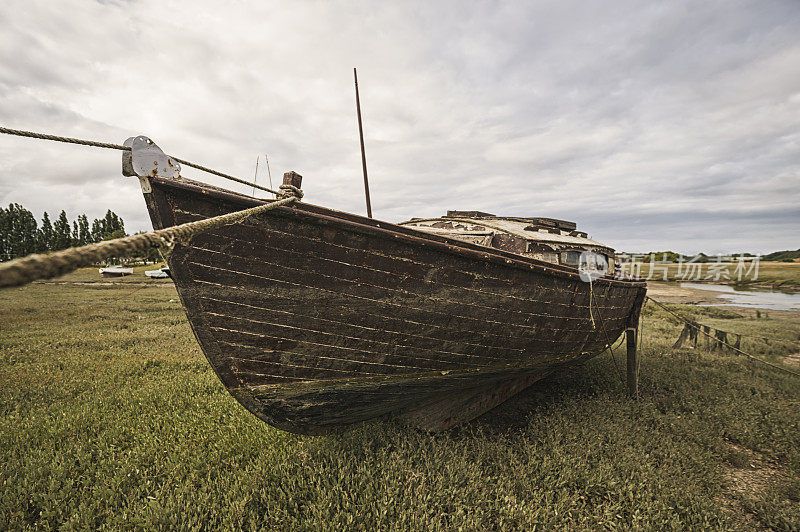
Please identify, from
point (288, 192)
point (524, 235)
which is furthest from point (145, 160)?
point (524, 235)

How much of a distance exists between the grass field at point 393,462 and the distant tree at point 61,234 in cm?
6650

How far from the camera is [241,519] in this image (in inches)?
122

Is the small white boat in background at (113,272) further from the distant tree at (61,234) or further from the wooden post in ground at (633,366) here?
the wooden post in ground at (633,366)

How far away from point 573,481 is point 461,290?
8.40 feet

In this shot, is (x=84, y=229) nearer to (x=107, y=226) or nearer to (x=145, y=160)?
(x=107, y=226)

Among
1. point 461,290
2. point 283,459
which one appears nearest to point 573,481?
point 461,290

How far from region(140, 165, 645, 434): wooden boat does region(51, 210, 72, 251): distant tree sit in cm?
7022

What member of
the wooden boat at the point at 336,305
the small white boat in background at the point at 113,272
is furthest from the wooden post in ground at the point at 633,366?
the small white boat in background at the point at 113,272

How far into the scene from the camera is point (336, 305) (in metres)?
3.12

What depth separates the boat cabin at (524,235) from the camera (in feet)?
17.7

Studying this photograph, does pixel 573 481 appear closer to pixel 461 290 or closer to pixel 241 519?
pixel 461 290

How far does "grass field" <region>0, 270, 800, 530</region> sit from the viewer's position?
128 inches

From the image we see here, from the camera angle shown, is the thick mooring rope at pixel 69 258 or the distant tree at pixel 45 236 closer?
the thick mooring rope at pixel 69 258

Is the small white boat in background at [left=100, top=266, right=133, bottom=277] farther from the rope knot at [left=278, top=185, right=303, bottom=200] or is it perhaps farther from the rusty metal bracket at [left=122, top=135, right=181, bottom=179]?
the rope knot at [left=278, top=185, right=303, bottom=200]
